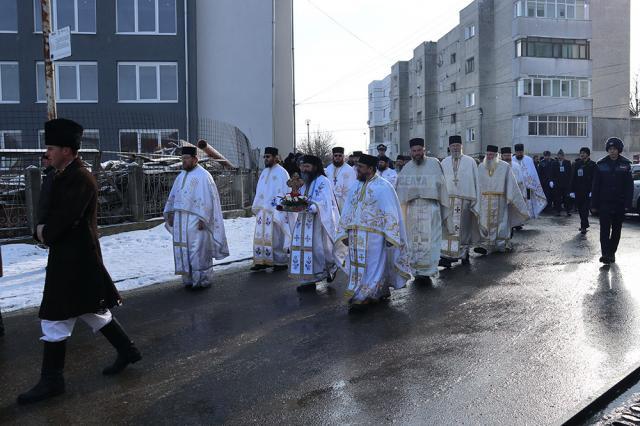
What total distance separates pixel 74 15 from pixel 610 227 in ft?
83.7

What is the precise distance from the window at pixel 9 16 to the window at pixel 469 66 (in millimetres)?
39801

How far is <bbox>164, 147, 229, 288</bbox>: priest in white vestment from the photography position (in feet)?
29.2

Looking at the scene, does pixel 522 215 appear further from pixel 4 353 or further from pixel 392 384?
pixel 4 353

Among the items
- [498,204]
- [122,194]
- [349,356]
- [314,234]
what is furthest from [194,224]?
[498,204]

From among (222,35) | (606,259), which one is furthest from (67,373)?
(222,35)

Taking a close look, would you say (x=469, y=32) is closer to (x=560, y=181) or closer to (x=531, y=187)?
(x=560, y=181)

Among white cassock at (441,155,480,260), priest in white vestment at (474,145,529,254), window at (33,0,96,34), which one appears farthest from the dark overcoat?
window at (33,0,96,34)

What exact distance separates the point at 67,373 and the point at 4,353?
43.9 inches

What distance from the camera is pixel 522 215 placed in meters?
12.2

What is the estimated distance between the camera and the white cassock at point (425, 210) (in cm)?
902

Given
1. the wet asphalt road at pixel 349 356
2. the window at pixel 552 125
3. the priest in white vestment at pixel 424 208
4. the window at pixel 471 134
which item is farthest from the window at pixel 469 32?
the wet asphalt road at pixel 349 356

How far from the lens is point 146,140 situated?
77.2 ft

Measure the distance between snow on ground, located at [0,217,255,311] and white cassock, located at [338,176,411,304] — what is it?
3.72 m

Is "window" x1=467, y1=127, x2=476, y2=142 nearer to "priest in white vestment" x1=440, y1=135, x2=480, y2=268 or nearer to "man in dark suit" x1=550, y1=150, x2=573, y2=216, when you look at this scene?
"man in dark suit" x1=550, y1=150, x2=573, y2=216
